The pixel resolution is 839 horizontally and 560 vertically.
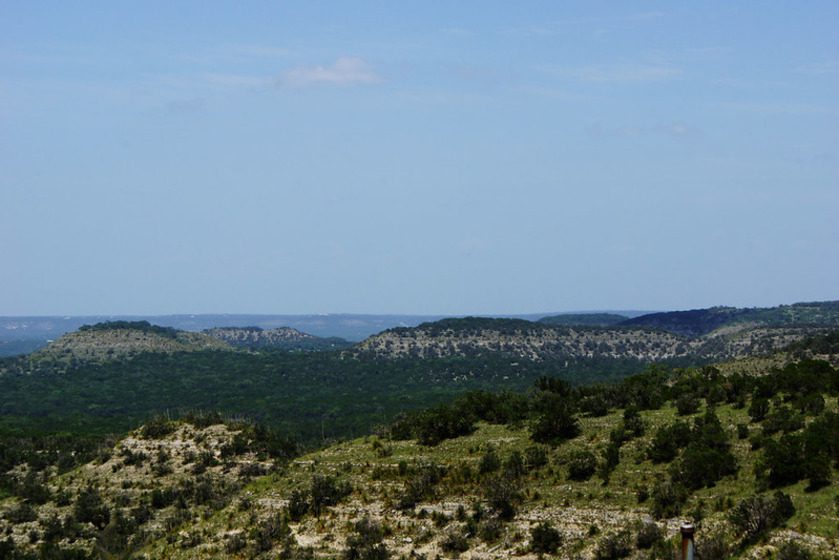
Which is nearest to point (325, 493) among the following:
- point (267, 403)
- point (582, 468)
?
point (582, 468)

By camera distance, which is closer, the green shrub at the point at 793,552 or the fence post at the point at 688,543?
the fence post at the point at 688,543

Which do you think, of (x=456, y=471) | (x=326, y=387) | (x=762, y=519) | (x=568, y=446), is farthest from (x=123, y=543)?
(x=326, y=387)

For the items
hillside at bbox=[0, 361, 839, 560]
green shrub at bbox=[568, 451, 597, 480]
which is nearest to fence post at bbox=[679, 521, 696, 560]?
hillside at bbox=[0, 361, 839, 560]

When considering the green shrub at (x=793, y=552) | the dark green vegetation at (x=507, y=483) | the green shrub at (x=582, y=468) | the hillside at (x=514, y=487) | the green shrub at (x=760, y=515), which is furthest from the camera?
the green shrub at (x=582, y=468)

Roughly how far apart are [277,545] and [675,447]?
21244mm

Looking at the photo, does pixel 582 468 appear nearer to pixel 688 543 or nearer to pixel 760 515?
pixel 760 515

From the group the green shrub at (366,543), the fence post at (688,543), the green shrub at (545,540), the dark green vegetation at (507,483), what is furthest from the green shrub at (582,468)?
the fence post at (688,543)

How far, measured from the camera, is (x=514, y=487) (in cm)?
4794

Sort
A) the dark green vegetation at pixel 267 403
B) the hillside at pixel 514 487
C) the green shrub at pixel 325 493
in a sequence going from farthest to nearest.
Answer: the dark green vegetation at pixel 267 403, the green shrub at pixel 325 493, the hillside at pixel 514 487

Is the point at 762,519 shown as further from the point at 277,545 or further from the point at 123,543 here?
the point at 123,543

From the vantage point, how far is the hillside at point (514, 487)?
4025 cm

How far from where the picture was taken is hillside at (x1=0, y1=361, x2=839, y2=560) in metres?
40.2

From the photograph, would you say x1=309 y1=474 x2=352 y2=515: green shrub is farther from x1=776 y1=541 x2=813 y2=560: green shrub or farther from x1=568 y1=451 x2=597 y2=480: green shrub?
x1=776 y1=541 x2=813 y2=560: green shrub

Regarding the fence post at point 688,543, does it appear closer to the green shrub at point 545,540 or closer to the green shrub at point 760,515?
the green shrub at point 760,515
